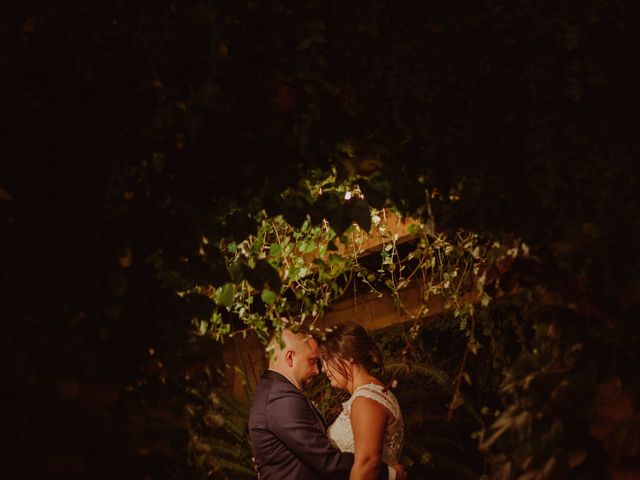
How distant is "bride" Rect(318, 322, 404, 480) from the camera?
132 inches

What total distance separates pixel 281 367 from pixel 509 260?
2436mm

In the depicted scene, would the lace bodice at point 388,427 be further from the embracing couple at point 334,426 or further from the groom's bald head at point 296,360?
the groom's bald head at point 296,360

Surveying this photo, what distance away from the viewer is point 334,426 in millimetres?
4000

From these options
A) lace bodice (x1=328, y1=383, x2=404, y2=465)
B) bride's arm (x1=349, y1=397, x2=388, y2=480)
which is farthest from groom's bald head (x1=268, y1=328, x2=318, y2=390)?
bride's arm (x1=349, y1=397, x2=388, y2=480)

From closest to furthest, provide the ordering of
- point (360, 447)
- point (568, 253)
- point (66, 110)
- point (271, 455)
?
point (568, 253) < point (66, 110) < point (360, 447) < point (271, 455)

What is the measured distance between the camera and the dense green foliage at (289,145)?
157 centimetres

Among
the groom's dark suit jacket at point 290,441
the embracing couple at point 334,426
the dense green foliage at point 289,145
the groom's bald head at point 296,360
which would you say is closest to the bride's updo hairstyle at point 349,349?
the embracing couple at point 334,426

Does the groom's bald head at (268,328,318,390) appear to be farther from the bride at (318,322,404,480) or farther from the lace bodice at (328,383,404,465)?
the lace bodice at (328,383,404,465)

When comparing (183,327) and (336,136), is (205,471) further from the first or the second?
(336,136)

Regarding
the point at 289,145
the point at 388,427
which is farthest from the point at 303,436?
the point at 289,145

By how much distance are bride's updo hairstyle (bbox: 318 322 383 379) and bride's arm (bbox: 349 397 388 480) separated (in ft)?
1.08

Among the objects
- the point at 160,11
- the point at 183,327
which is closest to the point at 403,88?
the point at 160,11

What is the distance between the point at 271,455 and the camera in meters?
3.61

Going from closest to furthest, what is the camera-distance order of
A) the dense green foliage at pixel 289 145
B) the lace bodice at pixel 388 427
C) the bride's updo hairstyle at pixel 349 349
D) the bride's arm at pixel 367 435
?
the dense green foliage at pixel 289 145, the bride's arm at pixel 367 435, the lace bodice at pixel 388 427, the bride's updo hairstyle at pixel 349 349
